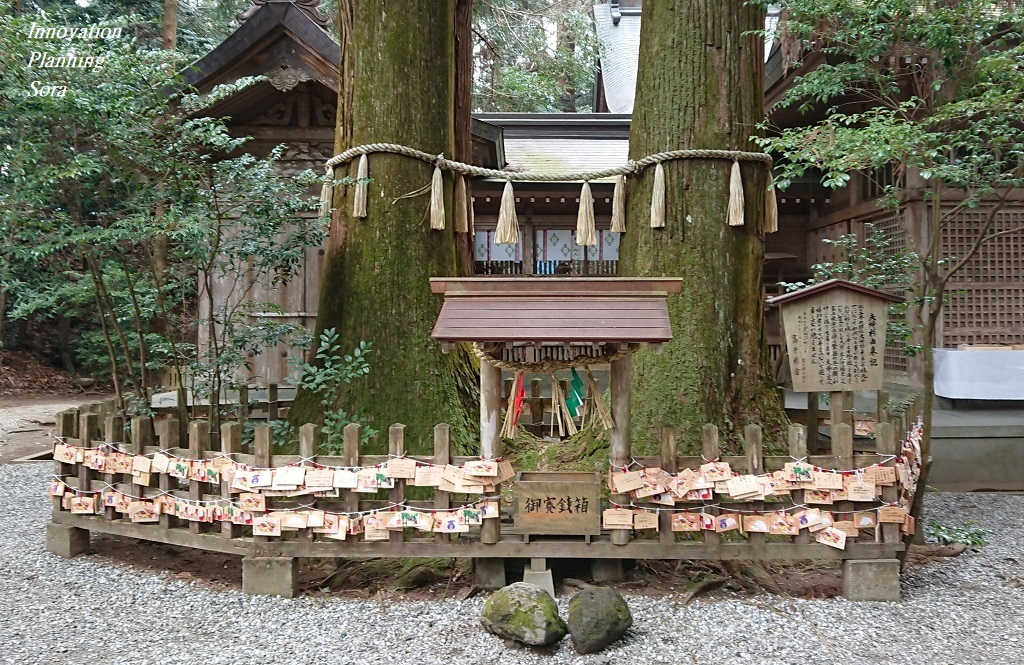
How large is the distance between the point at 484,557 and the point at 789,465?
5.48ft

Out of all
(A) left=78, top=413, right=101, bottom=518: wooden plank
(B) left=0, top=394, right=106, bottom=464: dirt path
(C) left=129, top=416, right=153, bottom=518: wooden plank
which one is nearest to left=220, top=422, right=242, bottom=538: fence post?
(C) left=129, top=416, right=153, bottom=518: wooden plank

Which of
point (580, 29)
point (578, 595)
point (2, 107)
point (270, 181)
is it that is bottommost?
point (578, 595)

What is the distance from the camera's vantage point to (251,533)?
3748 millimetres

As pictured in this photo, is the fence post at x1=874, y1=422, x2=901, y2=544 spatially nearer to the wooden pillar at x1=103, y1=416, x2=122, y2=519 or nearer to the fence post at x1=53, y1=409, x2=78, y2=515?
the wooden pillar at x1=103, y1=416, x2=122, y2=519

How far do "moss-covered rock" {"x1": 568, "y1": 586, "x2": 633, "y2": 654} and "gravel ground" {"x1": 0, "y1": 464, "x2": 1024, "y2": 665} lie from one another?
0.06 meters

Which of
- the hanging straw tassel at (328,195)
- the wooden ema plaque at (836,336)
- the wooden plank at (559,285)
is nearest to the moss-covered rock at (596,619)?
the wooden plank at (559,285)

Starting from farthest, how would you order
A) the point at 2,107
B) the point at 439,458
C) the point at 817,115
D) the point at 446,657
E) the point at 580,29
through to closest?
the point at 580,29 → the point at 817,115 → the point at 2,107 → the point at 439,458 → the point at 446,657

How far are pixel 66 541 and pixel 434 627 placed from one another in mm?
2687

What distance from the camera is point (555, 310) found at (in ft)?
10.6

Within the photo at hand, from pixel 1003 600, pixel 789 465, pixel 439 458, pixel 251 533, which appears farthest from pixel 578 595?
pixel 1003 600

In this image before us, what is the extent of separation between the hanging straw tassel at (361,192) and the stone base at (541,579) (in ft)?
8.23

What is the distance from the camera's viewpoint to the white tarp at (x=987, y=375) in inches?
270

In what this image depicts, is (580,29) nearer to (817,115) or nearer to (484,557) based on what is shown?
(817,115)

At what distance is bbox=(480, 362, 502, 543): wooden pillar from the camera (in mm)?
3465
